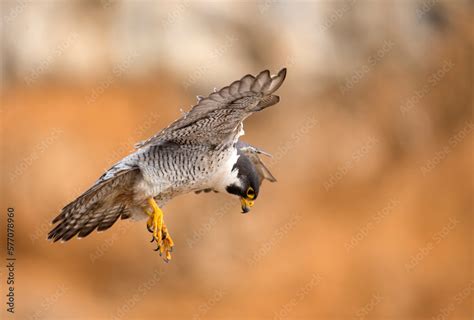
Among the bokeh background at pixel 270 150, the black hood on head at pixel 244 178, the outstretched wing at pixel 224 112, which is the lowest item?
the bokeh background at pixel 270 150

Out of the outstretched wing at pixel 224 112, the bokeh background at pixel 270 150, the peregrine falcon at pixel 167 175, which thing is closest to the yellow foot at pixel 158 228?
the peregrine falcon at pixel 167 175

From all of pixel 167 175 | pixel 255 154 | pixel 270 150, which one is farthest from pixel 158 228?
pixel 270 150

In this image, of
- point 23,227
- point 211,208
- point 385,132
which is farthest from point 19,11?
point 385,132

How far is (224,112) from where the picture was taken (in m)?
7.61

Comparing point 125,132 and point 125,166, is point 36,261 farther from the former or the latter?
point 125,166

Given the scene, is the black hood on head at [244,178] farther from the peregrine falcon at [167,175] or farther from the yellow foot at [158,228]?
the yellow foot at [158,228]

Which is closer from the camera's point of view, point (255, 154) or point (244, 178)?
point (244, 178)

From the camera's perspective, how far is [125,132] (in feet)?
52.5

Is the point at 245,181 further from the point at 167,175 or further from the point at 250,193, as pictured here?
the point at 167,175

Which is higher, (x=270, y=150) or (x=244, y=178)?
(x=244, y=178)

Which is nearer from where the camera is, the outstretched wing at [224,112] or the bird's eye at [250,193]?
the outstretched wing at [224,112]

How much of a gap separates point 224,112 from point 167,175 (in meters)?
0.77

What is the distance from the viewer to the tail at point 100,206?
26.1 feet

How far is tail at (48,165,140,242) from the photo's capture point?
26.1 feet
